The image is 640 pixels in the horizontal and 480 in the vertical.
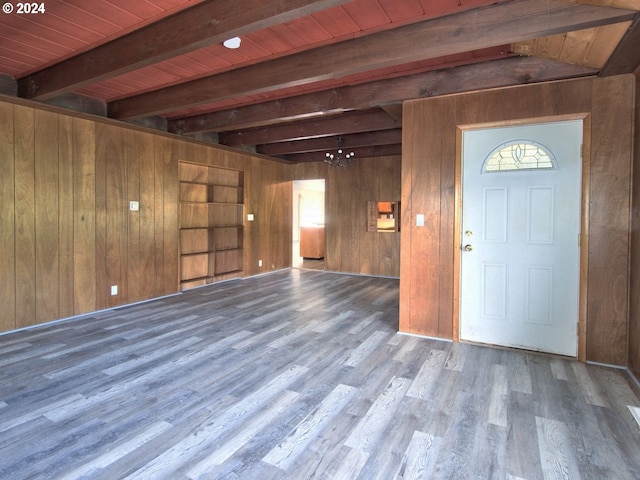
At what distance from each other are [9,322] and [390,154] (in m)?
6.87

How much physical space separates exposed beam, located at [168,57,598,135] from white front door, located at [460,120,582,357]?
0.46 m

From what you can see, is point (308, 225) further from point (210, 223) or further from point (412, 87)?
point (412, 87)

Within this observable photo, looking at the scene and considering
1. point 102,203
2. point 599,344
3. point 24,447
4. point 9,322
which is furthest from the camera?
point 102,203

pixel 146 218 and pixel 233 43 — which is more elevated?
pixel 233 43

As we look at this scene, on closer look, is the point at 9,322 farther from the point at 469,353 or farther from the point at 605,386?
the point at 605,386

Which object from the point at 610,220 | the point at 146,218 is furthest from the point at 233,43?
the point at 610,220

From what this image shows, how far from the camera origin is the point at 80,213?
4656 millimetres

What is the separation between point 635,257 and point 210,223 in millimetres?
6426

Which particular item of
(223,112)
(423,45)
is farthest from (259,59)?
(223,112)

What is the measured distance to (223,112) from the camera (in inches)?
211

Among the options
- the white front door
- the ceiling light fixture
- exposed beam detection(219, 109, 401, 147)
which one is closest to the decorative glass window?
the white front door

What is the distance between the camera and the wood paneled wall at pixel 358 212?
7812mm

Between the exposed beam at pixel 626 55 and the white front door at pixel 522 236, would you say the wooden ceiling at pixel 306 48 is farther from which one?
the white front door at pixel 522 236

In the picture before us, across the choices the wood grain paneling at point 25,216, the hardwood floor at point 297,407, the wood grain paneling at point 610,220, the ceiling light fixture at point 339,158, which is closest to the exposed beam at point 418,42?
the wood grain paneling at point 610,220
